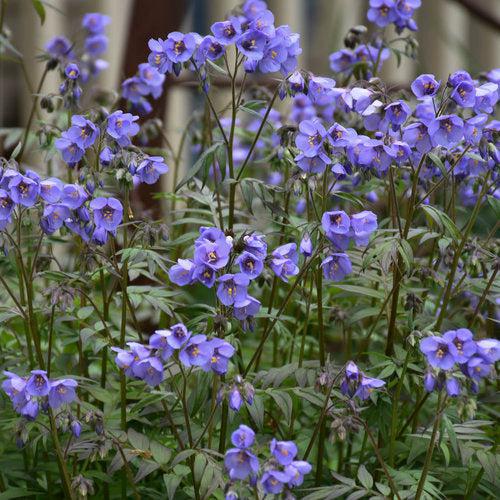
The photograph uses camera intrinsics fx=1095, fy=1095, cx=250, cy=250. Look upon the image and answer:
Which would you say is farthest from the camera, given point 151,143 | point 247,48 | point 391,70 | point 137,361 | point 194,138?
point 391,70

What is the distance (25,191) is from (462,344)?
0.96 meters

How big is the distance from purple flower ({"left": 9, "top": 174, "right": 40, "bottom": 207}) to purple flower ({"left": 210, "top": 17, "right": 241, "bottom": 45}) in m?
0.51

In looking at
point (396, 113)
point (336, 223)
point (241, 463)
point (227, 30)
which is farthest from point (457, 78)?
point (241, 463)

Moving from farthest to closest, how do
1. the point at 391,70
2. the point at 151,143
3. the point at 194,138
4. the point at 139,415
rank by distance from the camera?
the point at 391,70 < the point at 151,143 < the point at 194,138 < the point at 139,415

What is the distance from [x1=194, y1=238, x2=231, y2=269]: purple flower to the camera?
7.09 feet

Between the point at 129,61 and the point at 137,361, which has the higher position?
the point at 129,61

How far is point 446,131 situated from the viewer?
235cm

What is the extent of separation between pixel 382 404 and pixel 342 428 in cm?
46

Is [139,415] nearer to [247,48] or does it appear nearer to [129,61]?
[247,48]

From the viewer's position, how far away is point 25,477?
8.68 ft

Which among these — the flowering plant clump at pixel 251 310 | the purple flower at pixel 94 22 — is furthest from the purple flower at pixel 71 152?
the purple flower at pixel 94 22

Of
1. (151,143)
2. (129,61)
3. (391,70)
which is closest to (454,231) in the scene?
(151,143)

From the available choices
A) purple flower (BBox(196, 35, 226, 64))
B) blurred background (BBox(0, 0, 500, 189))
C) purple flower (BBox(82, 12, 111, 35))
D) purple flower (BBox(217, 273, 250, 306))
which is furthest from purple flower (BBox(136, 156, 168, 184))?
purple flower (BBox(82, 12, 111, 35))

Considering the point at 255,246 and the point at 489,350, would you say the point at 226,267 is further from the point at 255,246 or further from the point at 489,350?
the point at 489,350
